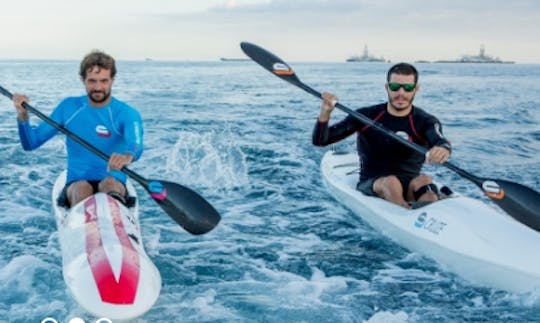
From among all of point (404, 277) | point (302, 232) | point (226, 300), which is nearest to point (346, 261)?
point (404, 277)

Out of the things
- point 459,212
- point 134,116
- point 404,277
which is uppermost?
point 134,116

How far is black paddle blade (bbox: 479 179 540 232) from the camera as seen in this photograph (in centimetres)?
447

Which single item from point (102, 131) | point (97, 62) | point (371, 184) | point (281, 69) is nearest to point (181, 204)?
point (102, 131)

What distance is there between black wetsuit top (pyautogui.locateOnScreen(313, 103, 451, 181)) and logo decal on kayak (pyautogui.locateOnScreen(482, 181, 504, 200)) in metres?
0.57

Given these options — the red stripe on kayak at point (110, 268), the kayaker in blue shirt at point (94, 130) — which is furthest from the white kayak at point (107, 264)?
the kayaker in blue shirt at point (94, 130)

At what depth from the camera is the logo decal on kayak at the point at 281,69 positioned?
6230 millimetres

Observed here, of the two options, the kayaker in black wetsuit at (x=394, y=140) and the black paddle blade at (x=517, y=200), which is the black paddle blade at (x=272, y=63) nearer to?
the kayaker in black wetsuit at (x=394, y=140)

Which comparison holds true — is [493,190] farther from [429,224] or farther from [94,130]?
[94,130]

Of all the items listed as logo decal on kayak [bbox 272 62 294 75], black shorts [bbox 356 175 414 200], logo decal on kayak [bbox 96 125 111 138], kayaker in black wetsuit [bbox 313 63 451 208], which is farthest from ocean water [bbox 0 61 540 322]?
logo decal on kayak [bbox 272 62 294 75]

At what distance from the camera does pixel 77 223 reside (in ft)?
13.3

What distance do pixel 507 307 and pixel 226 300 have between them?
1.84 metres

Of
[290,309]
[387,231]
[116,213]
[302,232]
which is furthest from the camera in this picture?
[302,232]

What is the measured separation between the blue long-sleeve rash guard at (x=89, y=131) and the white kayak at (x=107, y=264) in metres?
0.62

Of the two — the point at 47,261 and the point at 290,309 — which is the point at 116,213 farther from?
the point at 290,309
